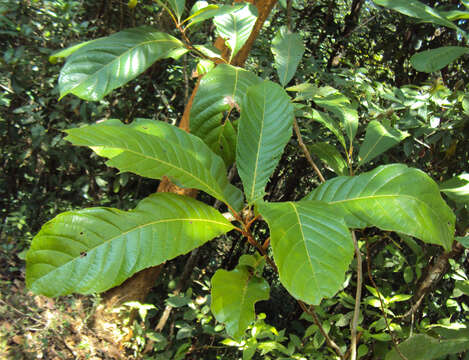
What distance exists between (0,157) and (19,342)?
1245 millimetres

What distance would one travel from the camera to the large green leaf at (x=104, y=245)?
0.49 m

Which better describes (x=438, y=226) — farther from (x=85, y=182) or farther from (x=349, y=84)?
(x=85, y=182)

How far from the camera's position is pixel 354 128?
1006 mm

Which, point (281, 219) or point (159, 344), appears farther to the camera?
point (159, 344)

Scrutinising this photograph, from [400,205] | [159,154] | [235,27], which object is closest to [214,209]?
[159,154]

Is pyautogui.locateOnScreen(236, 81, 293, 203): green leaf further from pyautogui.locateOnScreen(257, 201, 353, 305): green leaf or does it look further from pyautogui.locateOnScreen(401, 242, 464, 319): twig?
pyautogui.locateOnScreen(401, 242, 464, 319): twig

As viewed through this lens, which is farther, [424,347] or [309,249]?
[424,347]

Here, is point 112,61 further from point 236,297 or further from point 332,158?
point 332,158

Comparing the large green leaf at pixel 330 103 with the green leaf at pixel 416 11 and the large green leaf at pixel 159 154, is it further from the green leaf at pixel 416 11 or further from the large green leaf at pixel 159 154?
the large green leaf at pixel 159 154

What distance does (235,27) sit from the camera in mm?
853

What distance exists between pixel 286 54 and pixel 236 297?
64 centimetres

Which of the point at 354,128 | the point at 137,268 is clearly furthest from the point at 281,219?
the point at 354,128

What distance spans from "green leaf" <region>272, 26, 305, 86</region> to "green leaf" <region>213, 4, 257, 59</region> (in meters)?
0.12

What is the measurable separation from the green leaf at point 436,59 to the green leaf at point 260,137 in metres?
0.38
